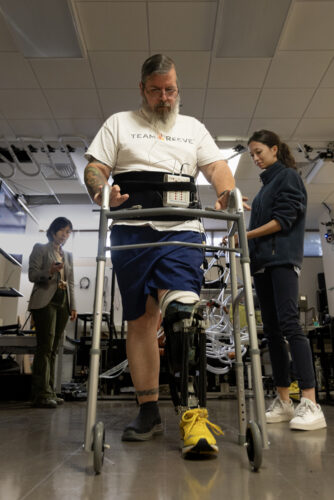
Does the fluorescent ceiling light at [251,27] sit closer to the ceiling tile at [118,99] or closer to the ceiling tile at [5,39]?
the ceiling tile at [118,99]

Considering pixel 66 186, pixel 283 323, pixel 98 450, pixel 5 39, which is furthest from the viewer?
pixel 66 186

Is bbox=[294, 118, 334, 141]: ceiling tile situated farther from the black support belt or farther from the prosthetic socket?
the prosthetic socket

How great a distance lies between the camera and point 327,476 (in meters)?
0.93

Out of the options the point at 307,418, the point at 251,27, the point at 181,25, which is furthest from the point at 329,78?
the point at 307,418

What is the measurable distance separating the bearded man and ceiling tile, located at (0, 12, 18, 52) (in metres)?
2.78

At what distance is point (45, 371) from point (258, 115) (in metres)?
3.78

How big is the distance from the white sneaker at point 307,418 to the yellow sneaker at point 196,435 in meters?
0.74

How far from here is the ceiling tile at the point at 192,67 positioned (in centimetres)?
403

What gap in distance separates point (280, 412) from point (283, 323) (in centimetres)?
47

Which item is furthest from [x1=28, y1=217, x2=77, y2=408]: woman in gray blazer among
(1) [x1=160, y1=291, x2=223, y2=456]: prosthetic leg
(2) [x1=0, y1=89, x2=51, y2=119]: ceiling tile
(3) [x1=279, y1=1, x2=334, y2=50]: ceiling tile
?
(3) [x1=279, y1=1, x2=334, y2=50]: ceiling tile

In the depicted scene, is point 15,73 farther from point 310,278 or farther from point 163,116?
point 310,278

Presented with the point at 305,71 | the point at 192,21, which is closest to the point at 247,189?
the point at 305,71

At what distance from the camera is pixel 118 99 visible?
4.74m

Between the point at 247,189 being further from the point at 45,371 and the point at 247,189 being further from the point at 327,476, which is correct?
the point at 327,476
